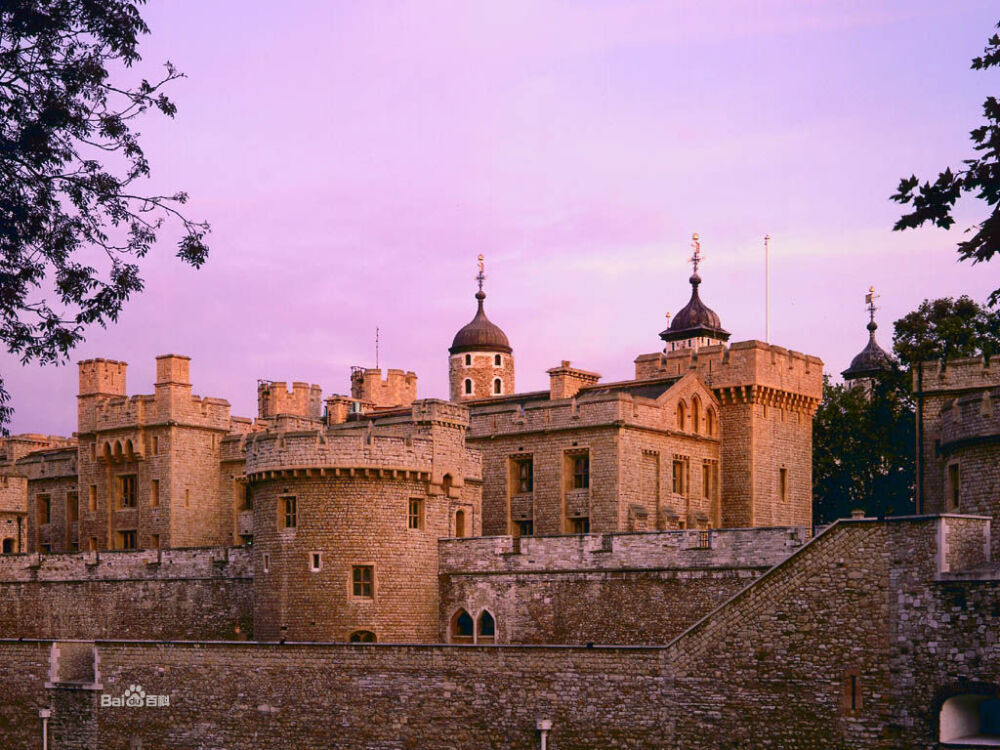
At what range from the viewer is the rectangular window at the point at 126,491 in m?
62.6

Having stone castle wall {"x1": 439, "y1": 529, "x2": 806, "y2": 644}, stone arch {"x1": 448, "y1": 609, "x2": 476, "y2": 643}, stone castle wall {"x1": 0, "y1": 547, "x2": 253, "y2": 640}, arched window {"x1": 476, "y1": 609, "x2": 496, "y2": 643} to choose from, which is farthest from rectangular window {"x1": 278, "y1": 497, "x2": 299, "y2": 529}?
arched window {"x1": 476, "y1": 609, "x2": 496, "y2": 643}

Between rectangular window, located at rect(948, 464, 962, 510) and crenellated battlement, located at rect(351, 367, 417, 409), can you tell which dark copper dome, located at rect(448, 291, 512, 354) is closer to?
crenellated battlement, located at rect(351, 367, 417, 409)

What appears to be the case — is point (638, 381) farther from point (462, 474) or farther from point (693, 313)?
point (693, 313)

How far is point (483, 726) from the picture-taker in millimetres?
34375

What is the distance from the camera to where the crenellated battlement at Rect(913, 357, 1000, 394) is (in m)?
49.2

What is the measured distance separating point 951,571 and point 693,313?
183 ft

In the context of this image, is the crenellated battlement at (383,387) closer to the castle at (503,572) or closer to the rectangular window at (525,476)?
the castle at (503,572)

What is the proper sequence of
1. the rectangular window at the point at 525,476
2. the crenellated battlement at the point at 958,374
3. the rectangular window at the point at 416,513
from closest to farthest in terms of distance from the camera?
the rectangular window at the point at 416,513
the crenellated battlement at the point at 958,374
the rectangular window at the point at 525,476

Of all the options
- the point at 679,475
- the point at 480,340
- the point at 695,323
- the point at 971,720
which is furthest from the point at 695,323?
the point at 971,720

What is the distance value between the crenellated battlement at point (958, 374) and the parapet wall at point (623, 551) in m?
13.0

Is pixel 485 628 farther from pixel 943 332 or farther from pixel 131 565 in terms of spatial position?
pixel 943 332

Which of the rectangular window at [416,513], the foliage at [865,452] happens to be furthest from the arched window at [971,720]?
the foliage at [865,452]

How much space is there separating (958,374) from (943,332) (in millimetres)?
9352

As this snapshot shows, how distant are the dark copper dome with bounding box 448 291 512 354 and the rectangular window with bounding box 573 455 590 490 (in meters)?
22.9
